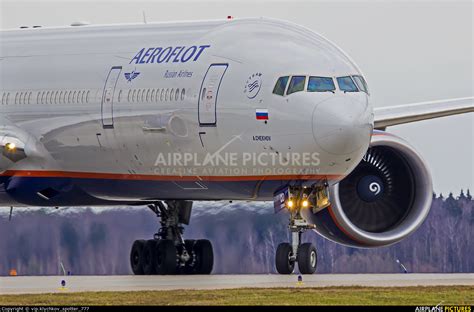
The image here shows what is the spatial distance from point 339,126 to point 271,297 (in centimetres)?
502

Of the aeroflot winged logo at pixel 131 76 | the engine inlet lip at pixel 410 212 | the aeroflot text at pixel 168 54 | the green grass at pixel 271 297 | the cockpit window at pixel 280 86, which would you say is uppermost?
the aeroflot text at pixel 168 54

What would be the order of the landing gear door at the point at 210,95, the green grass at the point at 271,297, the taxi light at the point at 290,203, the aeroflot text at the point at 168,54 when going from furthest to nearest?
the aeroflot text at the point at 168,54
the landing gear door at the point at 210,95
the taxi light at the point at 290,203
the green grass at the point at 271,297

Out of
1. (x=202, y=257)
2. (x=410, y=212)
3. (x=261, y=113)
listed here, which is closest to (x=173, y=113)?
(x=261, y=113)

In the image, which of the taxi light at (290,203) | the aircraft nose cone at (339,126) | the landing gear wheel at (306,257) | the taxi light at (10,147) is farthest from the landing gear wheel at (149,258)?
the aircraft nose cone at (339,126)

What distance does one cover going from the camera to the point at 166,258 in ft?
112

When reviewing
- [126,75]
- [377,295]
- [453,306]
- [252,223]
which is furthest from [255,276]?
[453,306]

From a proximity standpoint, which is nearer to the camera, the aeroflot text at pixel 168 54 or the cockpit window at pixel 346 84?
the cockpit window at pixel 346 84

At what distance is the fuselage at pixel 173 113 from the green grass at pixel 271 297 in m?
3.60

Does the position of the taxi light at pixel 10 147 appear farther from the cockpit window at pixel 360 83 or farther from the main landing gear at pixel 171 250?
the cockpit window at pixel 360 83

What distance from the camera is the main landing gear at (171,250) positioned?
1353 inches

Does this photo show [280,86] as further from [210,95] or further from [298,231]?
[298,231]

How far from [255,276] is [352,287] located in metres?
6.58

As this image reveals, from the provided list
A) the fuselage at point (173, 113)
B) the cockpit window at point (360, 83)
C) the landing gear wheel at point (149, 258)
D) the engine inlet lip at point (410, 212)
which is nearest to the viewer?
the fuselage at point (173, 113)

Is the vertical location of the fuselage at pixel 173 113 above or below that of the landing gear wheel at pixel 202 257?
above
